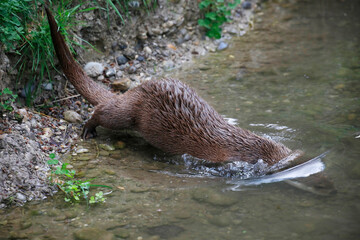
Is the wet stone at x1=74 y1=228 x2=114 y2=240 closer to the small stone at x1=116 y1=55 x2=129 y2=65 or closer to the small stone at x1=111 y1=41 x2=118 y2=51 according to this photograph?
the small stone at x1=116 y1=55 x2=129 y2=65

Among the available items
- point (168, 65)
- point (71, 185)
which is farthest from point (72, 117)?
point (168, 65)

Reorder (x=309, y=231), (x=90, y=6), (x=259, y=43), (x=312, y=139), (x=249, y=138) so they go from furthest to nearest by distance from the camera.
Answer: (x=259, y=43) → (x=90, y=6) → (x=312, y=139) → (x=249, y=138) → (x=309, y=231)

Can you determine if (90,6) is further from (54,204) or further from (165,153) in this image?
(54,204)

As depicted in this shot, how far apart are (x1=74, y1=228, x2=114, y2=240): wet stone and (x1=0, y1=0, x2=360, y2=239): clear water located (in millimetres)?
12

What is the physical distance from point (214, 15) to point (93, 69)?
174cm

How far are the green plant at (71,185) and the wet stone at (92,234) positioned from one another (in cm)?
29

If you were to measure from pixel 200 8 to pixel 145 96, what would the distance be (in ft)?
7.29

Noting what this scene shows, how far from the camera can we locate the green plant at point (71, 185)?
2697 mm

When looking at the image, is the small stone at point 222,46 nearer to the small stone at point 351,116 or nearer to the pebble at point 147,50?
the pebble at point 147,50

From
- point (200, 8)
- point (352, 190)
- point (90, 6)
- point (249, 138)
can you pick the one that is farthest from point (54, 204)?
point (200, 8)

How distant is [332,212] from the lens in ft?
7.88

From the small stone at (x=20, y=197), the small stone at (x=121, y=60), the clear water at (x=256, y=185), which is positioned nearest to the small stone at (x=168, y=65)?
the clear water at (x=256, y=185)

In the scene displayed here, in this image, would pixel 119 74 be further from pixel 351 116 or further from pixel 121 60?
pixel 351 116

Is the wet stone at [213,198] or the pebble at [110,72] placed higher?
the pebble at [110,72]
